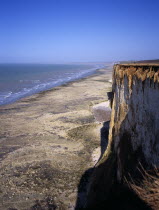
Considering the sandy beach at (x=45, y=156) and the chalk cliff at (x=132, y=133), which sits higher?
the chalk cliff at (x=132, y=133)

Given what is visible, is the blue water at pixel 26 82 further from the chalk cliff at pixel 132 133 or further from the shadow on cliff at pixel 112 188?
the chalk cliff at pixel 132 133

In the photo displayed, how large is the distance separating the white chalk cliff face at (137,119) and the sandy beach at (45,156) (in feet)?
9.50

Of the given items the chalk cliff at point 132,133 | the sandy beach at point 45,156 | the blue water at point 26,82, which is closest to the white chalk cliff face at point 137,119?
the chalk cliff at point 132,133

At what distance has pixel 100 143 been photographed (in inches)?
467

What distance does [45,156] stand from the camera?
34.4 feet

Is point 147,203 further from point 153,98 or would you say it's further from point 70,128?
point 70,128

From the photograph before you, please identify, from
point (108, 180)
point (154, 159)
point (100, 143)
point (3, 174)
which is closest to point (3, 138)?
point (3, 174)

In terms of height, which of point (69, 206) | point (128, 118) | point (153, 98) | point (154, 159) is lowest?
point (69, 206)

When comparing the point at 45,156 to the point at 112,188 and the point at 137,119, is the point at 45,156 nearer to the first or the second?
the point at 112,188

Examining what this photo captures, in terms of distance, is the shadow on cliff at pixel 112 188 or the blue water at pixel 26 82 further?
the blue water at pixel 26 82

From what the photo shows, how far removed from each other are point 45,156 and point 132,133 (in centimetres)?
627

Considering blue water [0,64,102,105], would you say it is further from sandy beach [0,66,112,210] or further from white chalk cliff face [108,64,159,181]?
white chalk cliff face [108,64,159,181]

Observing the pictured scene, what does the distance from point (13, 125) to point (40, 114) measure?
3.42 meters

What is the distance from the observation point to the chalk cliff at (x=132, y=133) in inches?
173
